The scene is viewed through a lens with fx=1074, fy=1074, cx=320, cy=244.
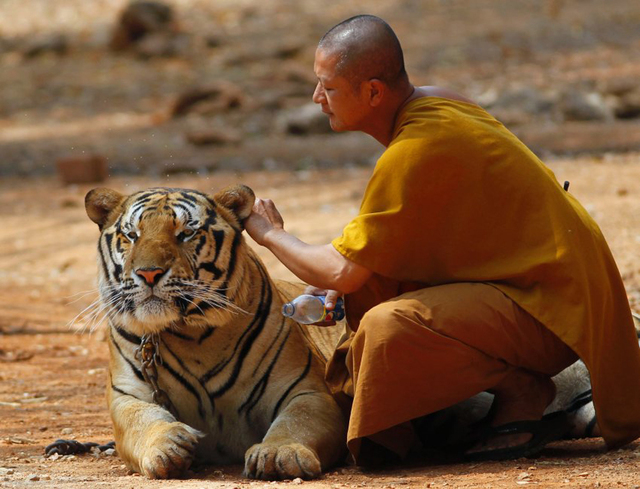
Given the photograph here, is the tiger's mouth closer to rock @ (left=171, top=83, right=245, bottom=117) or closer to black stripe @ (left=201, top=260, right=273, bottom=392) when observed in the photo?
black stripe @ (left=201, top=260, right=273, bottom=392)

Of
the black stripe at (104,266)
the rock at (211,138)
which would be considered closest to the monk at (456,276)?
the black stripe at (104,266)

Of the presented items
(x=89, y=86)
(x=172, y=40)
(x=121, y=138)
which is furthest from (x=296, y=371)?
(x=172, y=40)

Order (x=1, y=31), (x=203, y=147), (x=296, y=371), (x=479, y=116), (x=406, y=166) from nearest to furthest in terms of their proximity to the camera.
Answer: (x=406, y=166), (x=479, y=116), (x=296, y=371), (x=203, y=147), (x=1, y=31)

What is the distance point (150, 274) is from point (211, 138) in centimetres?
1029

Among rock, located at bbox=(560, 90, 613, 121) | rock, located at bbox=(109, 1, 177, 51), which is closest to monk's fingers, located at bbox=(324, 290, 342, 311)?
rock, located at bbox=(560, 90, 613, 121)

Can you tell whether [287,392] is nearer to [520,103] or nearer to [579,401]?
[579,401]

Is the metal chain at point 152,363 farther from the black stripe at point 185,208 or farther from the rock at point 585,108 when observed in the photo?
the rock at point 585,108

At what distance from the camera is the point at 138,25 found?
20.9 metres

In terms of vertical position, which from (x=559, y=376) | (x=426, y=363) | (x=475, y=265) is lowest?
(x=559, y=376)

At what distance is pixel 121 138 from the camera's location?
15.5 m

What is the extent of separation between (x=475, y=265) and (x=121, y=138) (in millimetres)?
12316

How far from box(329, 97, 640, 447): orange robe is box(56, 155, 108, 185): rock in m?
9.24

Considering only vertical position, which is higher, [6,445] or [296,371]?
[296,371]

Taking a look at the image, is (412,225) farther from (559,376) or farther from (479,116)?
(559,376)
